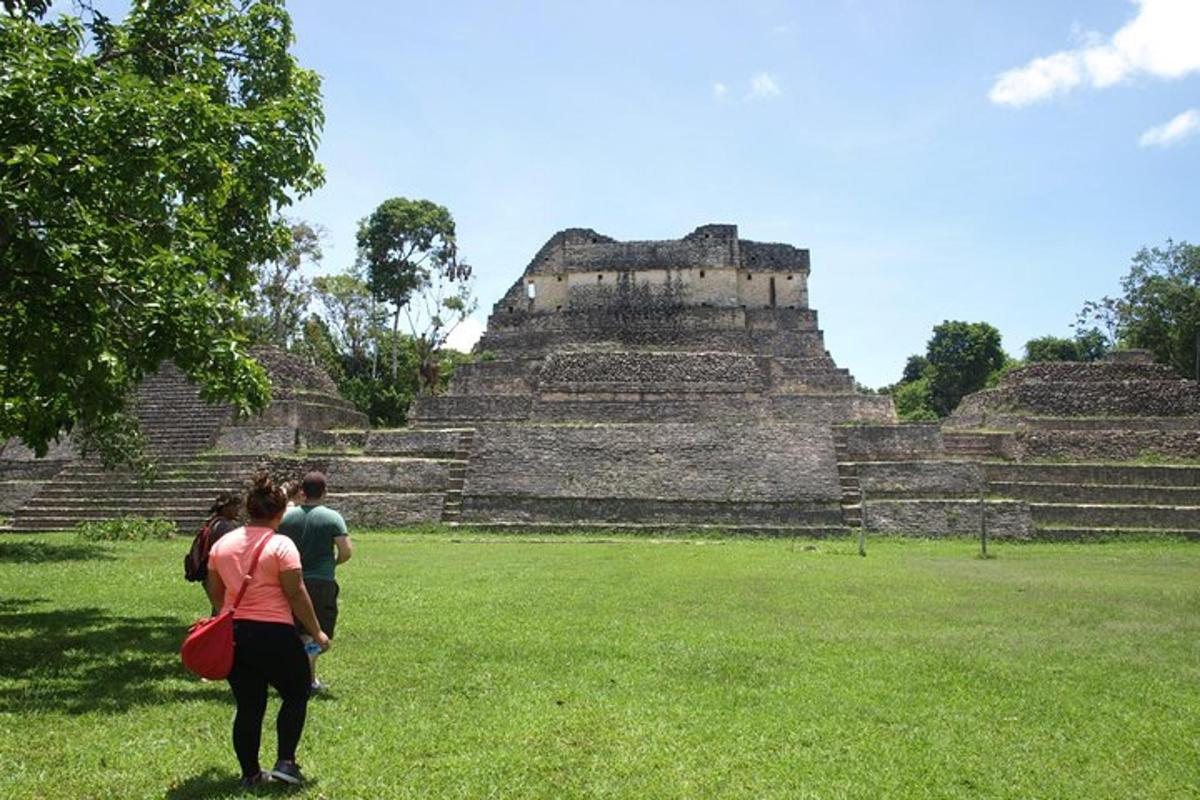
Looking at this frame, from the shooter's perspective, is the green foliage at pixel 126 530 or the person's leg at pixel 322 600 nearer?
the person's leg at pixel 322 600

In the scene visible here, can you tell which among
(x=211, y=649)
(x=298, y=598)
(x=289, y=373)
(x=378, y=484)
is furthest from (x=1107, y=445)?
(x=211, y=649)

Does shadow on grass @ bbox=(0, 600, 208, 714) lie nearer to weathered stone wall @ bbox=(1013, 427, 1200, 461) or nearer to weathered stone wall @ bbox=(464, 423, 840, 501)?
weathered stone wall @ bbox=(464, 423, 840, 501)

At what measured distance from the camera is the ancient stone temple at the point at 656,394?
67.0ft

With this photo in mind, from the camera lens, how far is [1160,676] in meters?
6.39

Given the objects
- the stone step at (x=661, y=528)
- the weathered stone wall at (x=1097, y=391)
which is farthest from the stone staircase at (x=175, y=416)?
the weathered stone wall at (x=1097, y=391)

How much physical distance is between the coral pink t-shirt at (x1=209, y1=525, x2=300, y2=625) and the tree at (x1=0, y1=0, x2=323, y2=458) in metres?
2.81

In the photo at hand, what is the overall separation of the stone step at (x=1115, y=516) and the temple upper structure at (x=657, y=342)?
5.95 metres

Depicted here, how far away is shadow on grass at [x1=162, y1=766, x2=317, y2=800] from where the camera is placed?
408 centimetres

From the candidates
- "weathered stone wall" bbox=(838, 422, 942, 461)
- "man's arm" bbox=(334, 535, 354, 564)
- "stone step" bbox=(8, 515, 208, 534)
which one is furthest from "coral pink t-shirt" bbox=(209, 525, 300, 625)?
"weathered stone wall" bbox=(838, 422, 942, 461)

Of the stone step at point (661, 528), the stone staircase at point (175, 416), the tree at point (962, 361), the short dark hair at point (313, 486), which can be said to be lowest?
the stone step at point (661, 528)

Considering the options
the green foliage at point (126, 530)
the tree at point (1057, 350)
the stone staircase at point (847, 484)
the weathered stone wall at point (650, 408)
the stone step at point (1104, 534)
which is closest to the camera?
the green foliage at point (126, 530)

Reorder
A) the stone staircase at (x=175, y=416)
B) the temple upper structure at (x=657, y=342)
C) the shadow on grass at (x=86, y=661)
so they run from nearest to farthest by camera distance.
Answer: the shadow on grass at (x=86, y=661), the stone staircase at (x=175, y=416), the temple upper structure at (x=657, y=342)

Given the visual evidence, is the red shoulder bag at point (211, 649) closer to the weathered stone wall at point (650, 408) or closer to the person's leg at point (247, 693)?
the person's leg at point (247, 693)

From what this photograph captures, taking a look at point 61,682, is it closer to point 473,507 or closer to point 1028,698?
point 1028,698
